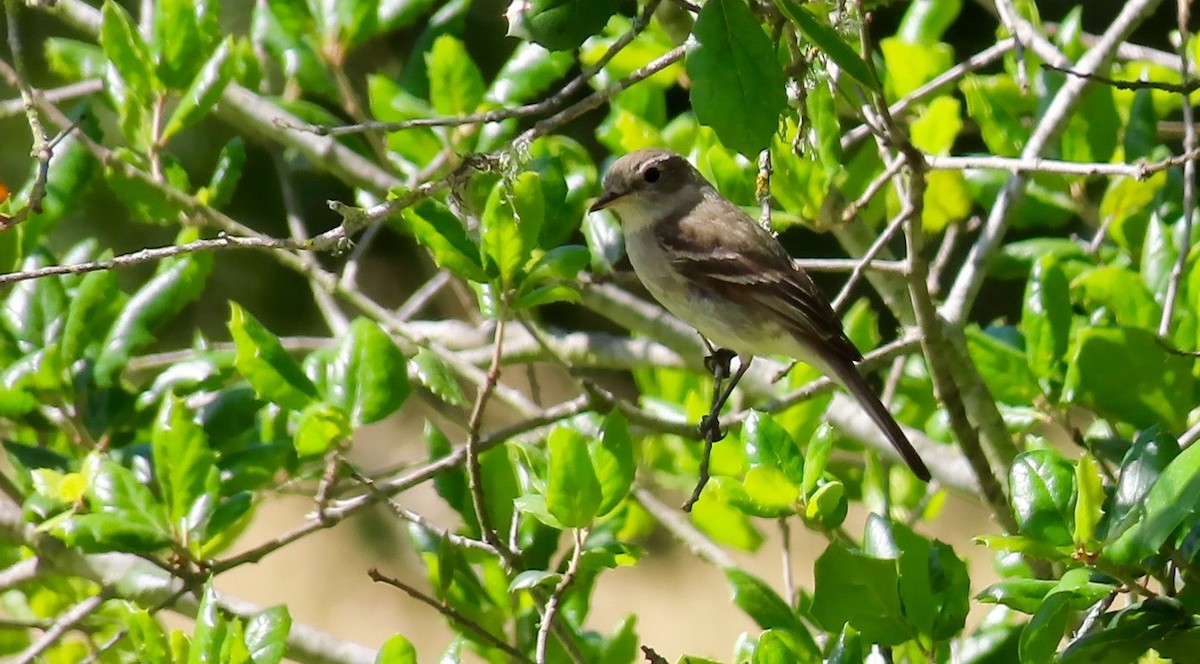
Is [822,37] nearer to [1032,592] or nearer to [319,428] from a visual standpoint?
[1032,592]

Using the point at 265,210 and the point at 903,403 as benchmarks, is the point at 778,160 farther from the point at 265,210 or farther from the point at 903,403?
the point at 265,210

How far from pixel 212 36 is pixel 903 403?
1.72 metres

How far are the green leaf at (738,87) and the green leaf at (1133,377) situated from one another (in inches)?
36.8

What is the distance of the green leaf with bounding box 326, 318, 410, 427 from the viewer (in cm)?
231

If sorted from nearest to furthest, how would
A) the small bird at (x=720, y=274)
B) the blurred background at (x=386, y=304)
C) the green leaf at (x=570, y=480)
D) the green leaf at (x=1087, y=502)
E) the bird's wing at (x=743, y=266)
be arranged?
the green leaf at (x=1087, y=502) < the green leaf at (x=570, y=480) < the small bird at (x=720, y=274) < the bird's wing at (x=743, y=266) < the blurred background at (x=386, y=304)

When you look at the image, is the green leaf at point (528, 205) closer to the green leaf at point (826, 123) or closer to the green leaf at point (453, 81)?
the green leaf at point (826, 123)

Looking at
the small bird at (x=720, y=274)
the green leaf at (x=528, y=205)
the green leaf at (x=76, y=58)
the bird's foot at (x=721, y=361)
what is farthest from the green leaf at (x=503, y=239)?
the green leaf at (x=76, y=58)

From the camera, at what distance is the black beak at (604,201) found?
305cm

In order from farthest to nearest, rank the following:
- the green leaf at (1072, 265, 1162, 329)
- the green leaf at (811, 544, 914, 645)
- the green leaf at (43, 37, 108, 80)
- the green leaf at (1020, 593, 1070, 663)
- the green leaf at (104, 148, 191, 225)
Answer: the green leaf at (43, 37, 108, 80) < the green leaf at (104, 148, 191, 225) < the green leaf at (1072, 265, 1162, 329) < the green leaf at (811, 544, 914, 645) < the green leaf at (1020, 593, 1070, 663)

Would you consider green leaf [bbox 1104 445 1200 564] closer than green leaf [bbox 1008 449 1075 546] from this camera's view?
Yes

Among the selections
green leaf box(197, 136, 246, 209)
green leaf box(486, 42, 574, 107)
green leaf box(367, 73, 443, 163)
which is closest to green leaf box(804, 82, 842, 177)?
green leaf box(486, 42, 574, 107)

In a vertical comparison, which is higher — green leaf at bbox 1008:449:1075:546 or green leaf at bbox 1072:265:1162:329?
Answer: green leaf at bbox 1072:265:1162:329

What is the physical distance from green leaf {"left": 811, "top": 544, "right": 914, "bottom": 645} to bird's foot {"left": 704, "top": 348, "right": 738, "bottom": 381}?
1102 millimetres

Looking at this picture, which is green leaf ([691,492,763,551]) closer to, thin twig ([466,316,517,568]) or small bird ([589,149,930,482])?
small bird ([589,149,930,482])
